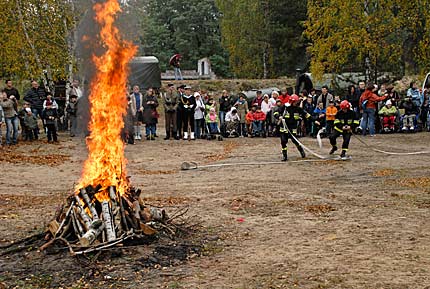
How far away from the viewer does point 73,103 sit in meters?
22.5

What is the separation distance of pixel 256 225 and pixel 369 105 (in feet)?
45.2

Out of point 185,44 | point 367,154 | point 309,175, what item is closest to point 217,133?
point 367,154

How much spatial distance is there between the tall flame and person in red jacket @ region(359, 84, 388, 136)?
1497cm

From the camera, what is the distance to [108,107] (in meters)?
8.80

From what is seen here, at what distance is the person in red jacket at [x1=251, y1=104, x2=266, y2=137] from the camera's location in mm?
23328

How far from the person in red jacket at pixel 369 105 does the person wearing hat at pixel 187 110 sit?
670cm

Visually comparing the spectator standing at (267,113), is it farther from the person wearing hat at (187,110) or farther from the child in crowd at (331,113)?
the person wearing hat at (187,110)

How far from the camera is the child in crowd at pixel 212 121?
906 inches

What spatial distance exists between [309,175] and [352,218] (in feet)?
15.2

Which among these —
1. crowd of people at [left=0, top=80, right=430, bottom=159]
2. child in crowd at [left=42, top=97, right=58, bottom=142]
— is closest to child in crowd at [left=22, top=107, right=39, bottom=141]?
crowd of people at [left=0, top=80, right=430, bottom=159]

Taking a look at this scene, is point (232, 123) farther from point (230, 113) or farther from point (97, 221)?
point (97, 221)

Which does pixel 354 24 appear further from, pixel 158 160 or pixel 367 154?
pixel 158 160

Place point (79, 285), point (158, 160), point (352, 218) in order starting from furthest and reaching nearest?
point (158, 160), point (352, 218), point (79, 285)

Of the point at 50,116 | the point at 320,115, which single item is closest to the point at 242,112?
the point at 320,115
